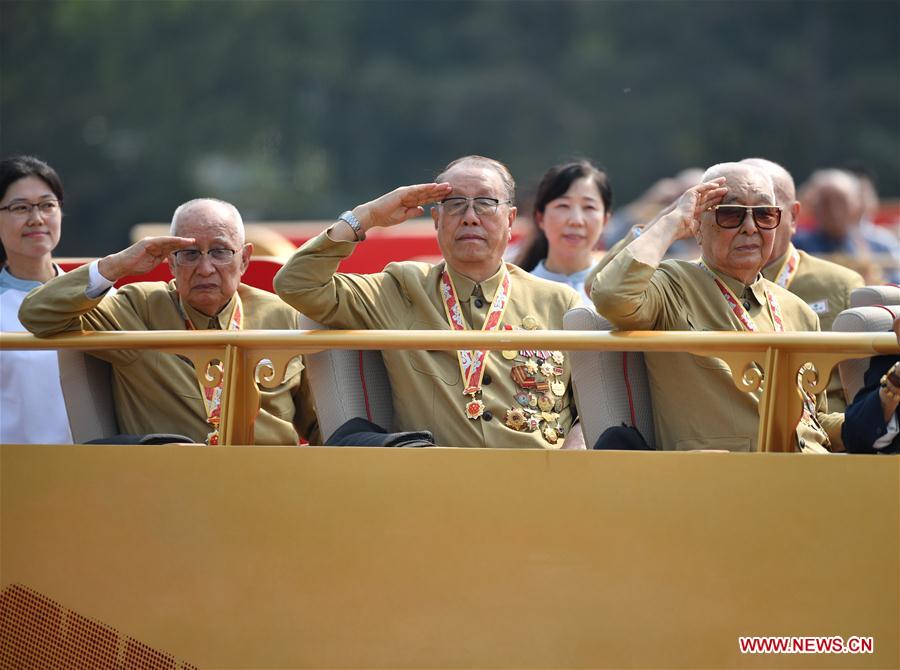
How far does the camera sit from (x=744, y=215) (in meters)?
4.86

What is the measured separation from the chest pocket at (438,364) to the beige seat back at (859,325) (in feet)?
4.02

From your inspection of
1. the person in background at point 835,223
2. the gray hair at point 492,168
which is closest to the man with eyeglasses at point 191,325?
the gray hair at point 492,168

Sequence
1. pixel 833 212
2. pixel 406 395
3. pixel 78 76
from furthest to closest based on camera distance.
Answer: pixel 78 76, pixel 833 212, pixel 406 395

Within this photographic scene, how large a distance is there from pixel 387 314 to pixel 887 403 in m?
1.73

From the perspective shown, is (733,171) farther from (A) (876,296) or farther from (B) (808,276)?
(B) (808,276)

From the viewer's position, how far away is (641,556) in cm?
425

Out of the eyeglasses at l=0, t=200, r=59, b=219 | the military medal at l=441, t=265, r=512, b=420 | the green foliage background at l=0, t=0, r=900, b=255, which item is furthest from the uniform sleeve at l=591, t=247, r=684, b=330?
the green foliage background at l=0, t=0, r=900, b=255

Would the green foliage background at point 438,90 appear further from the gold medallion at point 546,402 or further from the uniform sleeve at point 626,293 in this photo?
the uniform sleeve at point 626,293

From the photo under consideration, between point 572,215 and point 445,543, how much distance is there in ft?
9.19

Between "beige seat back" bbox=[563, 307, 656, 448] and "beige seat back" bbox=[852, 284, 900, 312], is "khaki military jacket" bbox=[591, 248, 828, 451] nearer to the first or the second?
"beige seat back" bbox=[563, 307, 656, 448]

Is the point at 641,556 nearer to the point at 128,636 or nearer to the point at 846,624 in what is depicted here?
the point at 846,624

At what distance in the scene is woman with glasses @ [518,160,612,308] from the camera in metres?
6.89

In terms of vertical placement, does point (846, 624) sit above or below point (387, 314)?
below

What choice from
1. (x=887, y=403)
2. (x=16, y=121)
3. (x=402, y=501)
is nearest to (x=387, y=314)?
(x=402, y=501)
